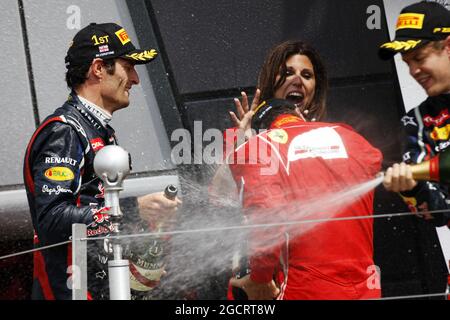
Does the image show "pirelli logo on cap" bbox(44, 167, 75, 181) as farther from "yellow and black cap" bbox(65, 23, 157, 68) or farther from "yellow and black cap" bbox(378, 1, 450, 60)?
"yellow and black cap" bbox(378, 1, 450, 60)

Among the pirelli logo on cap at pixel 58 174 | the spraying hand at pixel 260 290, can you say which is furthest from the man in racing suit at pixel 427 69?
the pirelli logo on cap at pixel 58 174

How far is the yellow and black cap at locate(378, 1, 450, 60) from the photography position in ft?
11.1

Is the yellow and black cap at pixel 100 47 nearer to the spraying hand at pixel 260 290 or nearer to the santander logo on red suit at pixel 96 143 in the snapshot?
the santander logo on red suit at pixel 96 143

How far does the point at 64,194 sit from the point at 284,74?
1.23 metres

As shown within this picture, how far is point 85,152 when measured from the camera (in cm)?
342

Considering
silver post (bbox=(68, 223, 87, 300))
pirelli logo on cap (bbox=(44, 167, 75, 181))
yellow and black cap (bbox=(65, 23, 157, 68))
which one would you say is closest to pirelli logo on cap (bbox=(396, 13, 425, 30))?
yellow and black cap (bbox=(65, 23, 157, 68))

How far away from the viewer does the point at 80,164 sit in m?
3.37

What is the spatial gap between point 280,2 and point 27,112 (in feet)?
4.17

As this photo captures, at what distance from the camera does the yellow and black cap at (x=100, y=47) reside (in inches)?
144

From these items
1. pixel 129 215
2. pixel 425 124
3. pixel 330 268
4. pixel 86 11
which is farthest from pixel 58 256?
pixel 86 11

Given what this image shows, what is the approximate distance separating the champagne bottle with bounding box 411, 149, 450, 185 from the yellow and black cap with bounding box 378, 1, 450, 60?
1.78 feet

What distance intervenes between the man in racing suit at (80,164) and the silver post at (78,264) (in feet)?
0.52

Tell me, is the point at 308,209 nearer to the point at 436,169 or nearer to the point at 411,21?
the point at 436,169

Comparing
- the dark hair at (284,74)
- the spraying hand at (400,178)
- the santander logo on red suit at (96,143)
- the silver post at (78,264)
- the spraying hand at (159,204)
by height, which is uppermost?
the dark hair at (284,74)
